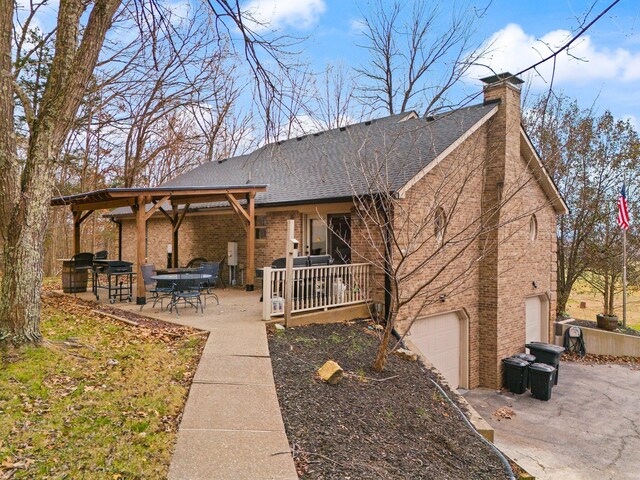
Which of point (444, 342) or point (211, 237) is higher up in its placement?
point (211, 237)

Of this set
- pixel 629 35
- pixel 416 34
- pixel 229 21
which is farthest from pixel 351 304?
pixel 416 34

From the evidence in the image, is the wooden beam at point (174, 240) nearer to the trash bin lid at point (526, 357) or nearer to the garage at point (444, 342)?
the garage at point (444, 342)

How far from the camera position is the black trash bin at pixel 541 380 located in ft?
34.3

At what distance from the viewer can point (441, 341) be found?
1109 cm

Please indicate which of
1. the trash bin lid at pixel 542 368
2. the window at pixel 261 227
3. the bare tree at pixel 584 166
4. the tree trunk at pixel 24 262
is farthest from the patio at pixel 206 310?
the bare tree at pixel 584 166

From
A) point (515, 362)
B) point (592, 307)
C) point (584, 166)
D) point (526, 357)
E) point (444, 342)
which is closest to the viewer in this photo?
point (444, 342)

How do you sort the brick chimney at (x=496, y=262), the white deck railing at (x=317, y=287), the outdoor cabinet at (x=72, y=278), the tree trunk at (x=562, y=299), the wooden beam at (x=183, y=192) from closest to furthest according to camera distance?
the white deck railing at (x=317, y=287), the wooden beam at (x=183, y=192), the outdoor cabinet at (x=72, y=278), the brick chimney at (x=496, y=262), the tree trunk at (x=562, y=299)

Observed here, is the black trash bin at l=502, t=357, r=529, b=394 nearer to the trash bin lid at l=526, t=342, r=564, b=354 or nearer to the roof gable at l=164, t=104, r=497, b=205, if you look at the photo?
the trash bin lid at l=526, t=342, r=564, b=354

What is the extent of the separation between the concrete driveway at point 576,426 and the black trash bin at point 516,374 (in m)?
0.23

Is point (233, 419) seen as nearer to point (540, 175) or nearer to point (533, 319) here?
point (533, 319)

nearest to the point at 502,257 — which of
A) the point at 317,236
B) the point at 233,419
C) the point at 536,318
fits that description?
the point at 536,318

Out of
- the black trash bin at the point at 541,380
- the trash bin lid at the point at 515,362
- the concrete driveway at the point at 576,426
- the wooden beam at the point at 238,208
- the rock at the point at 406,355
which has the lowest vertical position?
the concrete driveway at the point at 576,426

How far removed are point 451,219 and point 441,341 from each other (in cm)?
350

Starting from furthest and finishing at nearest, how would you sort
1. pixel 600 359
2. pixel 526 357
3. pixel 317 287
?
pixel 600 359 → pixel 526 357 → pixel 317 287
